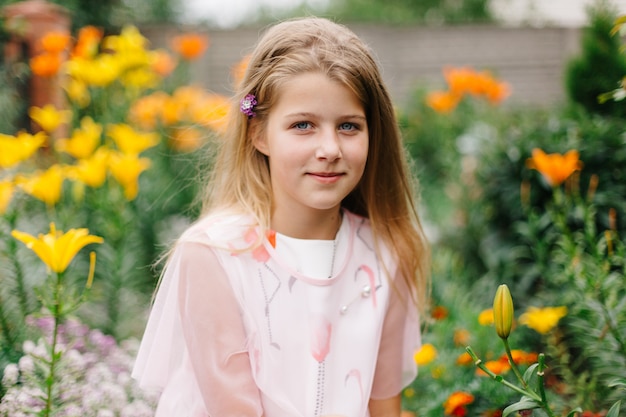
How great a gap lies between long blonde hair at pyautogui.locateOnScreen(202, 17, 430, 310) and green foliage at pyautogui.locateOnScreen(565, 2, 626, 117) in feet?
10.8

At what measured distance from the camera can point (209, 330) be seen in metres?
1.72

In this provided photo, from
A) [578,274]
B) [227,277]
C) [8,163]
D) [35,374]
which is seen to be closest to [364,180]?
[227,277]

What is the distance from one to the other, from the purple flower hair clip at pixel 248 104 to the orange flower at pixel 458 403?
0.97m

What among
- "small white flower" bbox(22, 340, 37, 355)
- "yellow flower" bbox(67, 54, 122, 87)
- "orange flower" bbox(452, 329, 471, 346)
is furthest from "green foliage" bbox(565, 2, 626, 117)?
"small white flower" bbox(22, 340, 37, 355)

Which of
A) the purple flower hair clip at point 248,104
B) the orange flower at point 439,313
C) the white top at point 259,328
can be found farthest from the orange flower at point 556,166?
the purple flower hair clip at point 248,104

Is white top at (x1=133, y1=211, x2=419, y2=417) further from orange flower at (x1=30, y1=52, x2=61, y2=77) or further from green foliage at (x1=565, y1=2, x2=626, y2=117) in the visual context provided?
green foliage at (x1=565, y1=2, x2=626, y2=117)

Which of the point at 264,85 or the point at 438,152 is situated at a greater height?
the point at 264,85

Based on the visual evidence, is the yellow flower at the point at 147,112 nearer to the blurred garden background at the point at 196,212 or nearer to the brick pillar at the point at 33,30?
the blurred garden background at the point at 196,212

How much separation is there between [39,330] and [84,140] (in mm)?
927

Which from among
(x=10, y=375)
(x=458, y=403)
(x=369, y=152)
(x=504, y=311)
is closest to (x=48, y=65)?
(x=10, y=375)

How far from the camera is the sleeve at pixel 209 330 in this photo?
1.71 meters

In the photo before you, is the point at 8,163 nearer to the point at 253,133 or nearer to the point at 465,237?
the point at 253,133

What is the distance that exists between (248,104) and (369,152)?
0.35 meters

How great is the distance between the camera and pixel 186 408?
70.2 inches
